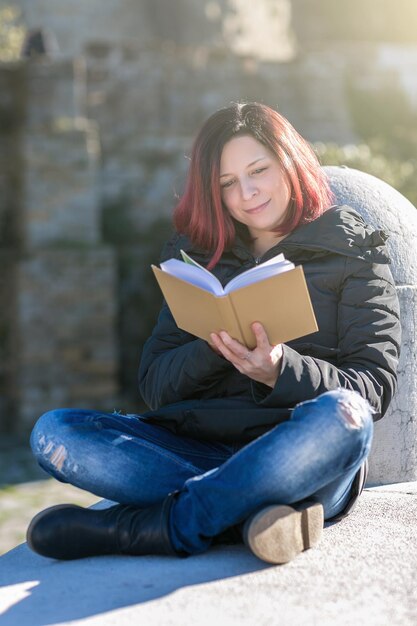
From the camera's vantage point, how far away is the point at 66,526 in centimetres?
309

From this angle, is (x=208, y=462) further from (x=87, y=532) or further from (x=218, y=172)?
(x=218, y=172)

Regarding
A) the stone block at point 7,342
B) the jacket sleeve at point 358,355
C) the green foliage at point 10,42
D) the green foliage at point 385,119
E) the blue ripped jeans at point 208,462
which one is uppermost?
the green foliage at point 10,42

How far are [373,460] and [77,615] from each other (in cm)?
164

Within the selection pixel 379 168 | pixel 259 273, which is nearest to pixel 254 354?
pixel 259 273

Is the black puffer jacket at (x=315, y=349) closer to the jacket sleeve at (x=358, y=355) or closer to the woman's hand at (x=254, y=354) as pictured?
the jacket sleeve at (x=358, y=355)

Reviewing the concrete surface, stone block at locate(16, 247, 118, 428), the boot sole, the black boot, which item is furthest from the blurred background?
the boot sole

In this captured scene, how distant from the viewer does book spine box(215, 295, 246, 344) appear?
2.81 m

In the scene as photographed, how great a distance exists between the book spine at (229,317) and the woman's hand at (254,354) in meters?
0.02

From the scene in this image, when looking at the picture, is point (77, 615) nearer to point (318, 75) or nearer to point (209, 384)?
point (209, 384)

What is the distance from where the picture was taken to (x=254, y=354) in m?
2.93

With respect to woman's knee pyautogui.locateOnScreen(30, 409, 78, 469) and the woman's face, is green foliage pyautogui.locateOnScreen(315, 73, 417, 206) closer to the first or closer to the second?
the woman's face

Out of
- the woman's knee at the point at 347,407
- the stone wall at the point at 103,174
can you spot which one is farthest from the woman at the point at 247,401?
the stone wall at the point at 103,174

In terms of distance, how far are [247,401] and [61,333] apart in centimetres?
962

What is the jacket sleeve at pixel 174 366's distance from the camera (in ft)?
10.4
